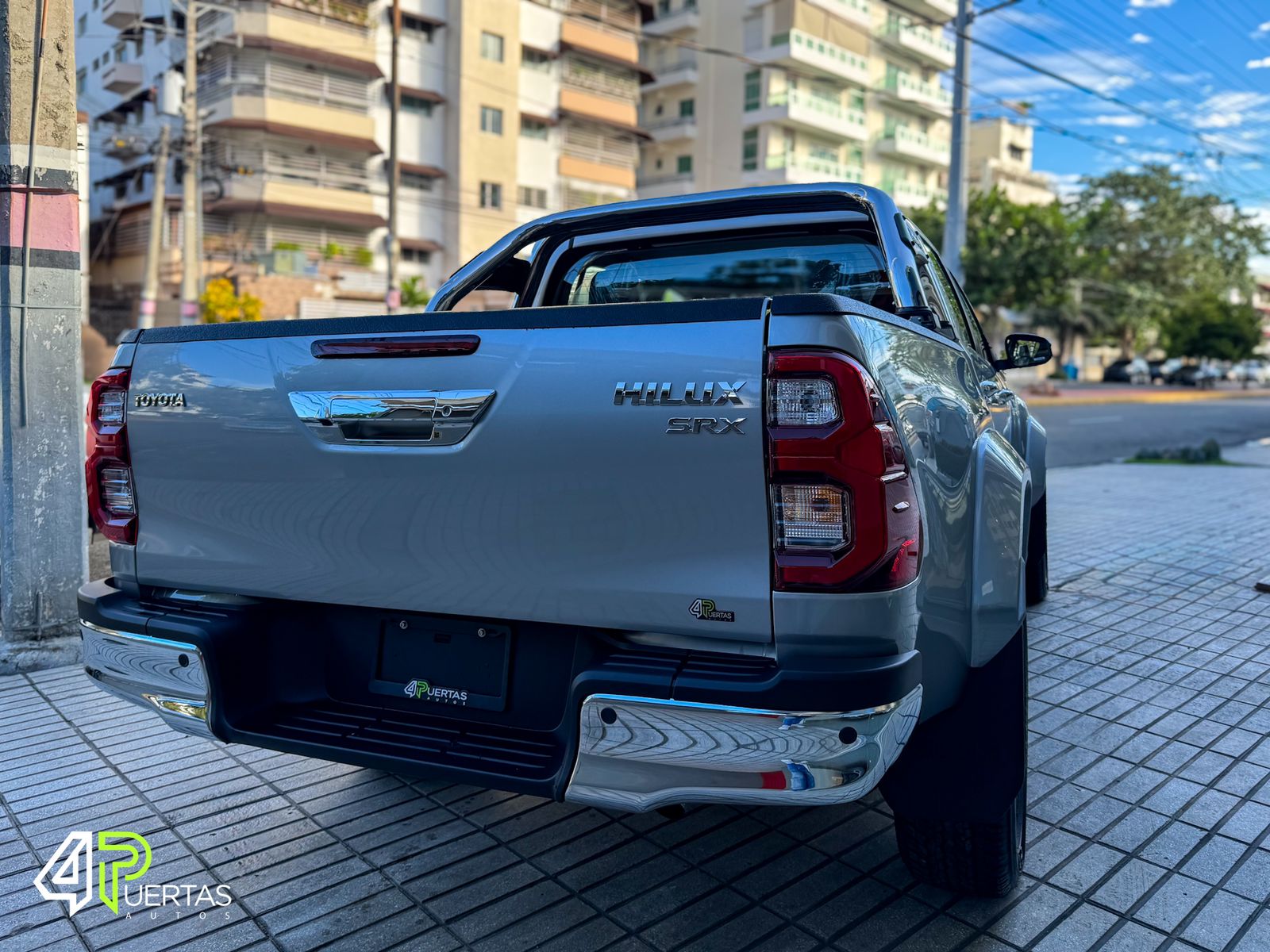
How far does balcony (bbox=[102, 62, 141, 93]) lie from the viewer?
37.6 m

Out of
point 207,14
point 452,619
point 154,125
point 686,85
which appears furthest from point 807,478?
point 686,85

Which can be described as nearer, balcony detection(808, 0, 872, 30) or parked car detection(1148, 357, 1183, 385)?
balcony detection(808, 0, 872, 30)

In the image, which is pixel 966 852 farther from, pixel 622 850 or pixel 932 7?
pixel 932 7

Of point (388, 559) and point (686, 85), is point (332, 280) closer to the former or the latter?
point (686, 85)

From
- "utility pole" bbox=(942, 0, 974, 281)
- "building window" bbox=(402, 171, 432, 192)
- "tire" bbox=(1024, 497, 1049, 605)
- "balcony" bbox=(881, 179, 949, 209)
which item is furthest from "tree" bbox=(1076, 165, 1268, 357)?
"tire" bbox=(1024, 497, 1049, 605)

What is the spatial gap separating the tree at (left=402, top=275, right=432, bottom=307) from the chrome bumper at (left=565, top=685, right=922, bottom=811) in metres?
33.2

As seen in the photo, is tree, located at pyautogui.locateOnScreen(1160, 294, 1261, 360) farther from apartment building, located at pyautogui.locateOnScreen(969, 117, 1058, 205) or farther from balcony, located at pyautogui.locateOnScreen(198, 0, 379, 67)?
balcony, located at pyautogui.locateOnScreen(198, 0, 379, 67)

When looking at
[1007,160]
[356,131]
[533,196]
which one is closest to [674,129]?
[533,196]

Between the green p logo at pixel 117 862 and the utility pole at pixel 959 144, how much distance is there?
13597 mm

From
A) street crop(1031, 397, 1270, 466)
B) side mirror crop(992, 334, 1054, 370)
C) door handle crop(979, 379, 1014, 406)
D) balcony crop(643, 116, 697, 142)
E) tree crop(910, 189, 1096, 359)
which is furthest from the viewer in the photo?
balcony crop(643, 116, 697, 142)

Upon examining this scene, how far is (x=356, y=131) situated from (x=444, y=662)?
37151mm

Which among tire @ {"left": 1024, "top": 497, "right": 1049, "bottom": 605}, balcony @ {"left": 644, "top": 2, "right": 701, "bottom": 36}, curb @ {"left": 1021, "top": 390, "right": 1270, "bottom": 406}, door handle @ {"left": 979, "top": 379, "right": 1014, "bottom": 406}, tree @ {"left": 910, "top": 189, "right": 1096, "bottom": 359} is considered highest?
balcony @ {"left": 644, "top": 2, "right": 701, "bottom": 36}

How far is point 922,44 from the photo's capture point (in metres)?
53.8

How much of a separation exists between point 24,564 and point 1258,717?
534cm
